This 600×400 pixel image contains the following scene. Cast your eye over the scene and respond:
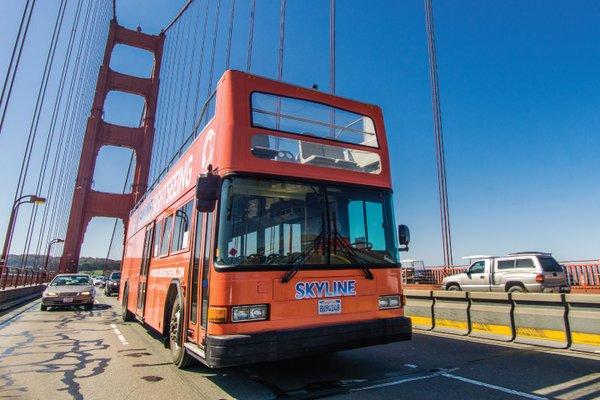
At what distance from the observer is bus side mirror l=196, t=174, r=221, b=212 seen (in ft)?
13.0

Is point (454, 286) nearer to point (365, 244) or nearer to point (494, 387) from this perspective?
point (494, 387)

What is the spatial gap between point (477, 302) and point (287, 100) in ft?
17.4

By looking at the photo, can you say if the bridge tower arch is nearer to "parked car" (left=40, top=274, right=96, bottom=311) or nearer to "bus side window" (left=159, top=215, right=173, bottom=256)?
"parked car" (left=40, top=274, right=96, bottom=311)

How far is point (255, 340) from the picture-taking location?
3715mm

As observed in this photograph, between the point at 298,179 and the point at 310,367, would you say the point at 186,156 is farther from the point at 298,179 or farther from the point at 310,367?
the point at 310,367

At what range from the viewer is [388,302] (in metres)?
4.67

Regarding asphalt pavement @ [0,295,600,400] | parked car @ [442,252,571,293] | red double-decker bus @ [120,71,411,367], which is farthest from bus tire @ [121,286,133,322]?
parked car @ [442,252,571,293]

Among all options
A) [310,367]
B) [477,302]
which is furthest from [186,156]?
[477,302]

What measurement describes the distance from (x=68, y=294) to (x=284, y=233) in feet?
42.2

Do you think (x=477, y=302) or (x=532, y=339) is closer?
(x=532, y=339)

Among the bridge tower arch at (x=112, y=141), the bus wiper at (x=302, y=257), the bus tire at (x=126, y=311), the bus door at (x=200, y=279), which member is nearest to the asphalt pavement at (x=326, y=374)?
the bus door at (x=200, y=279)

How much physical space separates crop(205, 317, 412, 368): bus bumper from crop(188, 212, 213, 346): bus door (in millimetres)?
452

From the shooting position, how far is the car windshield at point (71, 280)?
15.1 metres

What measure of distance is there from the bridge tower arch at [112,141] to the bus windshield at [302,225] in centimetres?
3174
